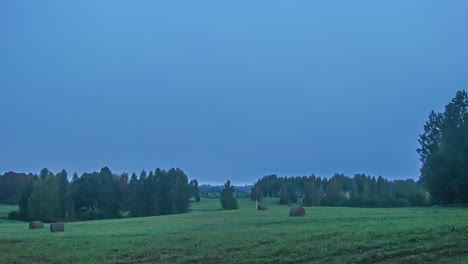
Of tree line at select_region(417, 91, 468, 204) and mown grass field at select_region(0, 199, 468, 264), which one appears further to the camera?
tree line at select_region(417, 91, 468, 204)

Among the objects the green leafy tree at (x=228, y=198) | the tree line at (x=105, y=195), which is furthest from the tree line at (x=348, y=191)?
the tree line at (x=105, y=195)

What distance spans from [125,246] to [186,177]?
299ft

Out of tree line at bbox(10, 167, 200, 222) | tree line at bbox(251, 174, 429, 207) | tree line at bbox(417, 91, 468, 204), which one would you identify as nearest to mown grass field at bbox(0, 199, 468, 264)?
tree line at bbox(417, 91, 468, 204)

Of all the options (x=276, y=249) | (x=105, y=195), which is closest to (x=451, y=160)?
(x=276, y=249)

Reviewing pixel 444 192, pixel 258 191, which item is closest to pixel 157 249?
pixel 444 192

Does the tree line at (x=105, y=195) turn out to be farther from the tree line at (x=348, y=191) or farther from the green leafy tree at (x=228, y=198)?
the tree line at (x=348, y=191)

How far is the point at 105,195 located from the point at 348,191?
5248 centimetres

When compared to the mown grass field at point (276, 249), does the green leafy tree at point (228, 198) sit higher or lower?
higher

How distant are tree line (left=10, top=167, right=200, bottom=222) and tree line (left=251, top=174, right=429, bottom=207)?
23.2 metres

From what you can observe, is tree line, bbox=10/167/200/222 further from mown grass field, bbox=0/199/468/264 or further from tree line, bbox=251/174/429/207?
mown grass field, bbox=0/199/468/264

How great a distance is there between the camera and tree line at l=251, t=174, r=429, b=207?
248ft

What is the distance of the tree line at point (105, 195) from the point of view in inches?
3711

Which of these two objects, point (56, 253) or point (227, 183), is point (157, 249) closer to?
point (56, 253)

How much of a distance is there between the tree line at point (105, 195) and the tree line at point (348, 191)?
76.2 feet
